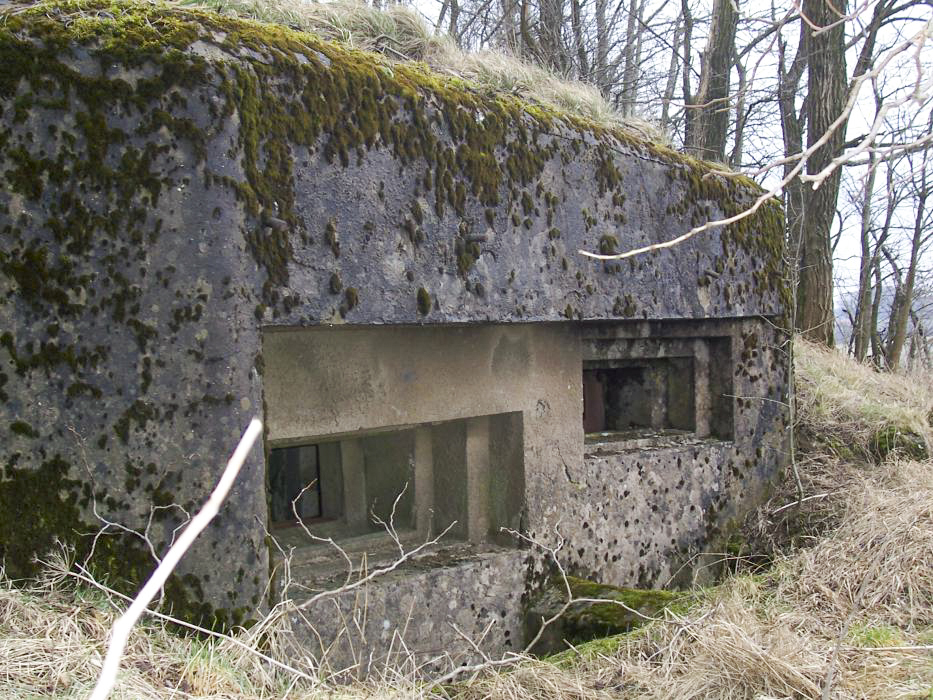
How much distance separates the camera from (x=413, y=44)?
365cm

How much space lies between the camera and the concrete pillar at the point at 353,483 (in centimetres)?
376

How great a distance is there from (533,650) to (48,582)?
1.94 metres

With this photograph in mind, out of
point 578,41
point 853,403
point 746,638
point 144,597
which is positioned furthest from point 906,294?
point 144,597

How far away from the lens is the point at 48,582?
2240mm

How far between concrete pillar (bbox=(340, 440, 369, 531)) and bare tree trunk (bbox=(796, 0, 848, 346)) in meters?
4.87

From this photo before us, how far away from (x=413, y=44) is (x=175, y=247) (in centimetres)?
170

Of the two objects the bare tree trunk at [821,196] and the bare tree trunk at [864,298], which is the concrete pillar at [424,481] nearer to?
the bare tree trunk at [821,196]

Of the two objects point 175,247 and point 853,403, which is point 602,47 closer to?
point 853,403

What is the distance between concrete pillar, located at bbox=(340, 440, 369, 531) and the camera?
12.3 ft

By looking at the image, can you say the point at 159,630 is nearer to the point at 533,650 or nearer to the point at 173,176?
the point at 173,176

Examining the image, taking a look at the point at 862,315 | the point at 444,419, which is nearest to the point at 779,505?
the point at 444,419

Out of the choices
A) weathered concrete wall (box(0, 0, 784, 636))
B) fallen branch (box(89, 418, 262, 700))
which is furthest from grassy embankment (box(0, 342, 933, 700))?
fallen branch (box(89, 418, 262, 700))

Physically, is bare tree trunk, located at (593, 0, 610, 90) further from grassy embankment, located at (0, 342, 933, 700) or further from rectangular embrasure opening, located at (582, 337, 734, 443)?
grassy embankment, located at (0, 342, 933, 700)

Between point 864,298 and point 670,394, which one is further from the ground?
point 864,298
